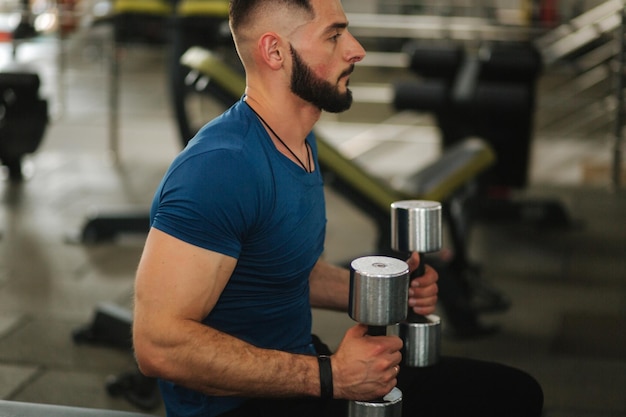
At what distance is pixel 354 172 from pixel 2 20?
6.82 m

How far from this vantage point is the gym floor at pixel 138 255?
2.55 meters

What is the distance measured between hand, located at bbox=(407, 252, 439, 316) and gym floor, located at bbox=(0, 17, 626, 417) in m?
0.96

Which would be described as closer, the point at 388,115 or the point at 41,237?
the point at 41,237

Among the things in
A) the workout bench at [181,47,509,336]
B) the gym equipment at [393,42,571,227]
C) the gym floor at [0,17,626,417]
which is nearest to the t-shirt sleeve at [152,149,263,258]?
the gym floor at [0,17,626,417]

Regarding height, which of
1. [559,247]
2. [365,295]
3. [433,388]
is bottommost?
[559,247]

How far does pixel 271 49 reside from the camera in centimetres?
137

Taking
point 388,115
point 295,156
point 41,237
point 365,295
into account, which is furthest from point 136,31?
point 365,295

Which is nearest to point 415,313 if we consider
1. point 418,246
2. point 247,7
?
point 418,246

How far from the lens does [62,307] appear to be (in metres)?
3.03

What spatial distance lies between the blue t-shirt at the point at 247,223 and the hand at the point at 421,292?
18 cm

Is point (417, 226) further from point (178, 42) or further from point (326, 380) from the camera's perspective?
point (178, 42)

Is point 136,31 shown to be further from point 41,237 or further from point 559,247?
point 559,247

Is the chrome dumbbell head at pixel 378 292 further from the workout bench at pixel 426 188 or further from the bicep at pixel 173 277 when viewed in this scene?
the workout bench at pixel 426 188

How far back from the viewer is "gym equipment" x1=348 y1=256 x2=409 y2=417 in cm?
116
